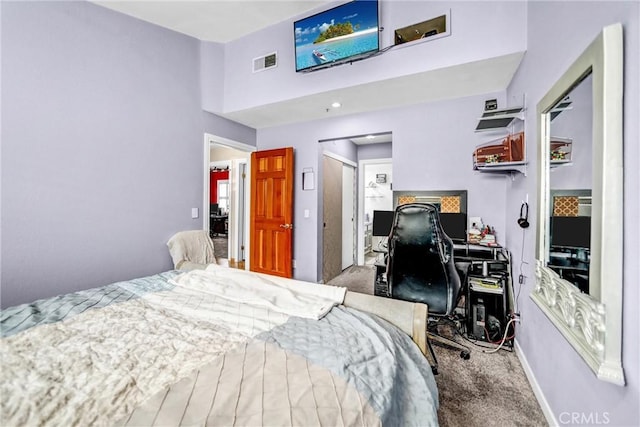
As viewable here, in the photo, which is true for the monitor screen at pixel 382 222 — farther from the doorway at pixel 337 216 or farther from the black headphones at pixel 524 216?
the black headphones at pixel 524 216

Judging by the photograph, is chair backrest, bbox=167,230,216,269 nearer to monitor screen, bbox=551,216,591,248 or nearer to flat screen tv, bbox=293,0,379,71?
flat screen tv, bbox=293,0,379,71

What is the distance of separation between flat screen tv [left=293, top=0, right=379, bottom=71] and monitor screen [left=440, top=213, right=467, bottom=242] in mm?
1837

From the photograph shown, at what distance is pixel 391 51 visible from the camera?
103 inches

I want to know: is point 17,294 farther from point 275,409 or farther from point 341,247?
point 341,247

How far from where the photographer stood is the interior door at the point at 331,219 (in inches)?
164

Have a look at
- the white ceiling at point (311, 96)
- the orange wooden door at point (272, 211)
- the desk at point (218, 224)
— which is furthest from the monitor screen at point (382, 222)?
the desk at point (218, 224)

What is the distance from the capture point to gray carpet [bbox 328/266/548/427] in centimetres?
157

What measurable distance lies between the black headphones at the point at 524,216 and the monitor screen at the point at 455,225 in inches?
29.4

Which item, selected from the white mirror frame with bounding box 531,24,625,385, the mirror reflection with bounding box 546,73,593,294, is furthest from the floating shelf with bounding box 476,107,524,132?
the white mirror frame with bounding box 531,24,625,385

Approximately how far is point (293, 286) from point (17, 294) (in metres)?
2.19

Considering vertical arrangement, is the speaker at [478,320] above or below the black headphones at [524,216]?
below

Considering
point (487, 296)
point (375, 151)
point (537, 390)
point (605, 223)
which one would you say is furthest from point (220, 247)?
point (605, 223)

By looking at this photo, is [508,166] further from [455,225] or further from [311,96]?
[311,96]

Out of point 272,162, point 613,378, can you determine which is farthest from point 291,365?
point 272,162
